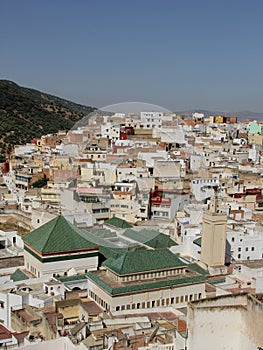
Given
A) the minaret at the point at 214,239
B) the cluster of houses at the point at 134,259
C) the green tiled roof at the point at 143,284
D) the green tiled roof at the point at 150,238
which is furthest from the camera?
the minaret at the point at 214,239

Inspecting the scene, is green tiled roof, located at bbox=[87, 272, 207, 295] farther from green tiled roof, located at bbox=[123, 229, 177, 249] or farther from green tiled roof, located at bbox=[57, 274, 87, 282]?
green tiled roof, located at bbox=[123, 229, 177, 249]

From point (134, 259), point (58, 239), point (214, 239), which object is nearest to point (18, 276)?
point (58, 239)

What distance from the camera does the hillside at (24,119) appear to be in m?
31.6

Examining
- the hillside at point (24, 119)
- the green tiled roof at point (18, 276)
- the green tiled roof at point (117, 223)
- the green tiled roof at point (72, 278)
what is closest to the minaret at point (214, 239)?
the green tiled roof at point (117, 223)

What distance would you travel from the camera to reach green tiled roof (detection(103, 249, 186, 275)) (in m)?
8.27

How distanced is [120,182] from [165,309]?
6.45 metres

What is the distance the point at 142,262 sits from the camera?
839cm

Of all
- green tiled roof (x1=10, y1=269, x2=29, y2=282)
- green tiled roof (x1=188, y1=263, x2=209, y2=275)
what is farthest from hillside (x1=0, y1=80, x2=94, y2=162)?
green tiled roof (x1=188, y1=263, x2=209, y2=275)

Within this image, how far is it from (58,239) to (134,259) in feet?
6.88

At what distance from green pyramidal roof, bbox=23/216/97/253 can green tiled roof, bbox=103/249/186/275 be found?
1.43 metres

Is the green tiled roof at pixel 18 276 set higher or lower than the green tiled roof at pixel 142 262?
lower

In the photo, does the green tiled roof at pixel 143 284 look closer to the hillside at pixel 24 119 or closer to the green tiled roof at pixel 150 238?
the green tiled roof at pixel 150 238

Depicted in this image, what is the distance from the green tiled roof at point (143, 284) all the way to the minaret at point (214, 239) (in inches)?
66.4

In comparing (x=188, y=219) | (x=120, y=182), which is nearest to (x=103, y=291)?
(x=188, y=219)
